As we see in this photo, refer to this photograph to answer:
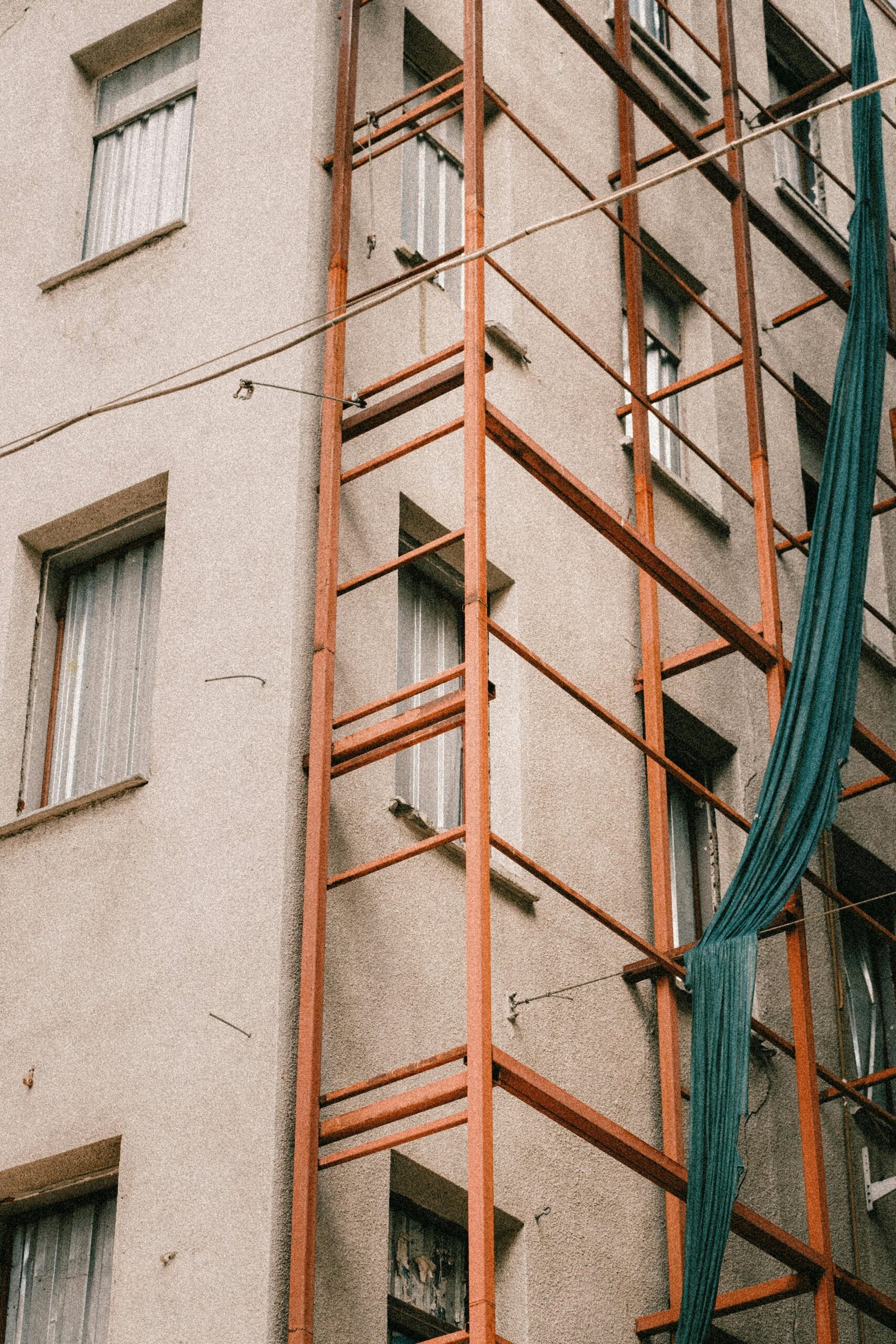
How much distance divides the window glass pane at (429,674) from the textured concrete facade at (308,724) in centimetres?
30

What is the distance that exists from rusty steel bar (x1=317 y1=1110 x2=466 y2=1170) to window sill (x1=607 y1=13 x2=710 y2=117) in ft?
34.4

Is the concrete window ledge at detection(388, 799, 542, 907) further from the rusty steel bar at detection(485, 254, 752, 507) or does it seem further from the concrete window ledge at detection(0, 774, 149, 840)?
the rusty steel bar at detection(485, 254, 752, 507)

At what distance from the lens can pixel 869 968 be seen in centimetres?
1523

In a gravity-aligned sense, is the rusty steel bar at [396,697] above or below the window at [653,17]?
below

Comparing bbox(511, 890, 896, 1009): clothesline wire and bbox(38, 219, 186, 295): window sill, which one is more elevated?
bbox(38, 219, 186, 295): window sill

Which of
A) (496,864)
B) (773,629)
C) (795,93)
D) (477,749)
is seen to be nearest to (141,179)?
(773,629)

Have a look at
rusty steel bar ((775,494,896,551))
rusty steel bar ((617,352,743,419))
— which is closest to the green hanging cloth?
rusty steel bar ((617,352,743,419))

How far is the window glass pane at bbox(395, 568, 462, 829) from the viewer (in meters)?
11.7

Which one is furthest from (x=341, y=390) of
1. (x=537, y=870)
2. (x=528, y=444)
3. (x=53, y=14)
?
(x=53, y=14)

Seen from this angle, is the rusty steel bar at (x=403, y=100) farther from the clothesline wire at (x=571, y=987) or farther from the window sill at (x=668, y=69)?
the clothesline wire at (x=571, y=987)

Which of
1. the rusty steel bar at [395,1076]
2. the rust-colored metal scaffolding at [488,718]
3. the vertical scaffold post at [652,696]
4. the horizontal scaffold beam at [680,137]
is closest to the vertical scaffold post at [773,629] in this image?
the rust-colored metal scaffolding at [488,718]

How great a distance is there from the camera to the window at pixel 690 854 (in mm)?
13383

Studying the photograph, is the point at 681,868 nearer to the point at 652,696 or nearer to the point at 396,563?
the point at 652,696

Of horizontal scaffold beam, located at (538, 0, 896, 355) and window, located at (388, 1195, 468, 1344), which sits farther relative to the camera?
horizontal scaffold beam, located at (538, 0, 896, 355)
